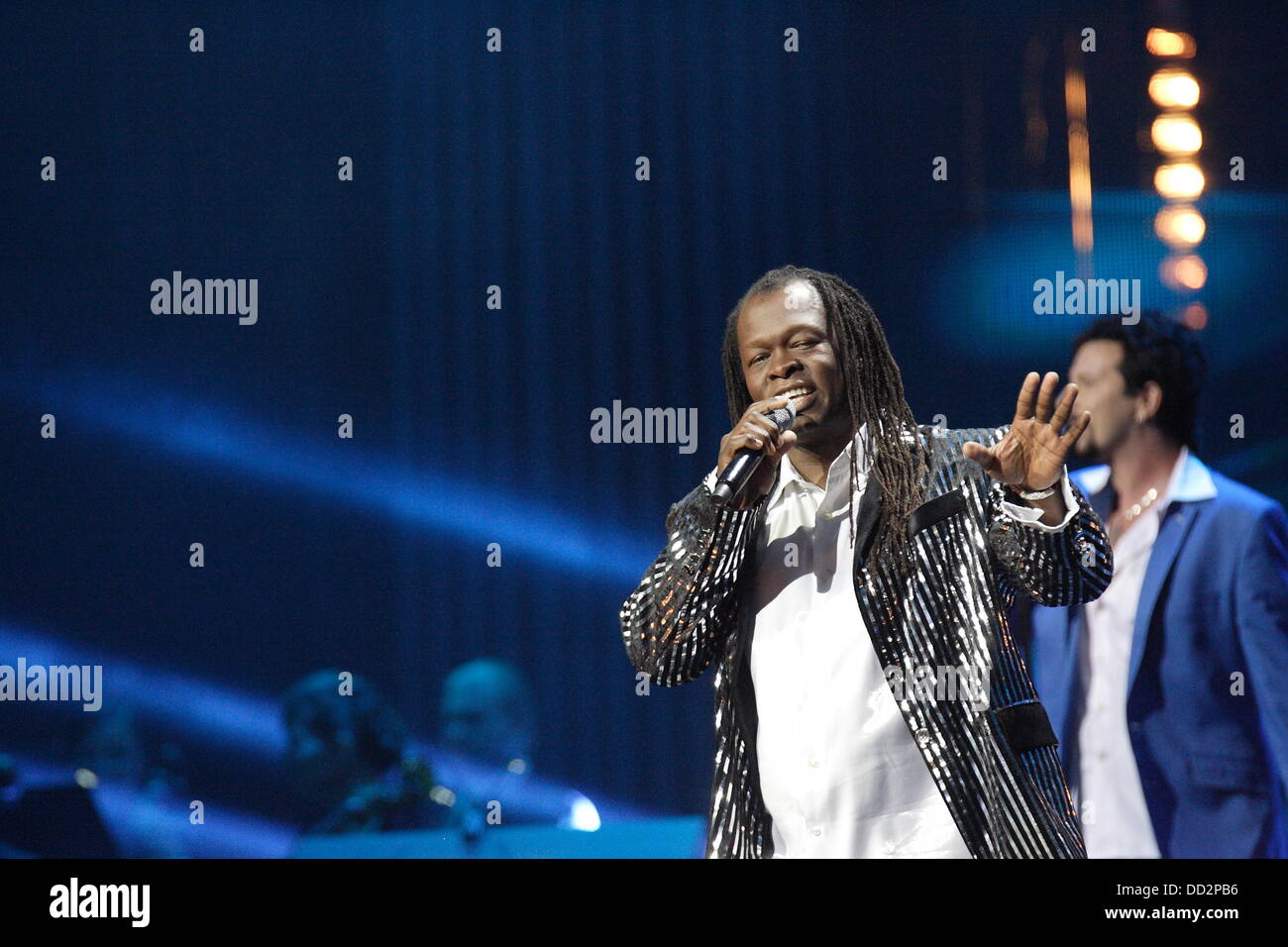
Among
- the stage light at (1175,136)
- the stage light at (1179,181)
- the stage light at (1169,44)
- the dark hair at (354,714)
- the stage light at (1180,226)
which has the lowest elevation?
the dark hair at (354,714)

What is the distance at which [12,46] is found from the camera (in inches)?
135

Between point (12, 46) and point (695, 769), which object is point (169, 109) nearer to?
point (12, 46)

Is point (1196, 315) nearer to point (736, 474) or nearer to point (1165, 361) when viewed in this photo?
point (1165, 361)

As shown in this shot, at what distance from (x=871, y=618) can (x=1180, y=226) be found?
1791 millimetres

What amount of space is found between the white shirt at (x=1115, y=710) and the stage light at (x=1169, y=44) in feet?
3.03

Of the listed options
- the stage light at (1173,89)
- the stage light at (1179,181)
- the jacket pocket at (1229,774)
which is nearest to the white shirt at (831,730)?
the jacket pocket at (1229,774)

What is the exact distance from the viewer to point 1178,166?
10.6 ft

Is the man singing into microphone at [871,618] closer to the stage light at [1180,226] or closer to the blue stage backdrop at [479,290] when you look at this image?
the blue stage backdrop at [479,290]

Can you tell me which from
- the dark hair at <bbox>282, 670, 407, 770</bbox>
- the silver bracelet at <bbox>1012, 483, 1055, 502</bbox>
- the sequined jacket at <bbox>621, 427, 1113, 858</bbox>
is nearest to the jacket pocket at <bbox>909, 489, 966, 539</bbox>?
the sequined jacket at <bbox>621, 427, 1113, 858</bbox>

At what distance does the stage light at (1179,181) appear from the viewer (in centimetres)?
323

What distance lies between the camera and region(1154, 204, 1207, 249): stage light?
10.6ft

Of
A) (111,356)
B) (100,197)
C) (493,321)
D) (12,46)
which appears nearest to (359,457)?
(493,321)

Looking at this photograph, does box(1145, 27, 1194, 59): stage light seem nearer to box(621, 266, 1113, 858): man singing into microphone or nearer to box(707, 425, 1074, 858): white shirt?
box(621, 266, 1113, 858): man singing into microphone

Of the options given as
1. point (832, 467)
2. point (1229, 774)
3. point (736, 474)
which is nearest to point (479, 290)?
point (832, 467)
